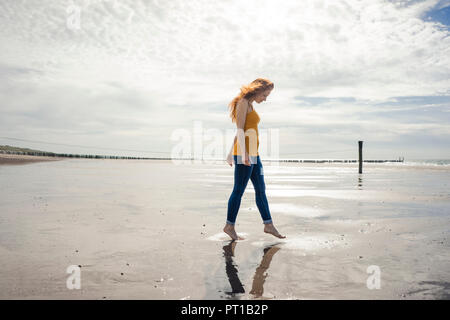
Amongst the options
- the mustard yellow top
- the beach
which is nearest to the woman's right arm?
the mustard yellow top

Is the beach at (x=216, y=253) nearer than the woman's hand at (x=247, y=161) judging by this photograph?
Yes

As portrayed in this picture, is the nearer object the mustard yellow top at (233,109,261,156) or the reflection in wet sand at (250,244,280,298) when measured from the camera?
the reflection in wet sand at (250,244,280,298)

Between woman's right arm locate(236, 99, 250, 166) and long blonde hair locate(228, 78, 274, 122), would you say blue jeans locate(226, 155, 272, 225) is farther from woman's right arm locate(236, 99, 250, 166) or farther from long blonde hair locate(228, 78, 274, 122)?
long blonde hair locate(228, 78, 274, 122)

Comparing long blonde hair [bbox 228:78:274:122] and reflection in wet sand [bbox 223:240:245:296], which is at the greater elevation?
long blonde hair [bbox 228:78:274:122]

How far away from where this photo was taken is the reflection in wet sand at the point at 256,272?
3436 millimetres

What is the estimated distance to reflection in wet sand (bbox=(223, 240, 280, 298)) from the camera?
11.3 ft

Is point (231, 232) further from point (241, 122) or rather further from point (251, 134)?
point (241, 122)

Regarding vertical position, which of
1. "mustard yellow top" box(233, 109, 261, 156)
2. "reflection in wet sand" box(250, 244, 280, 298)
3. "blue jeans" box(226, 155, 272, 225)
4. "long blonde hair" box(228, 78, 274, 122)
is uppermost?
"long blonde hair" box(228, 78, 274, 122)

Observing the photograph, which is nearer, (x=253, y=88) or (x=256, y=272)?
(x=256, y=272)

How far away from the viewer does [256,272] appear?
3.99m

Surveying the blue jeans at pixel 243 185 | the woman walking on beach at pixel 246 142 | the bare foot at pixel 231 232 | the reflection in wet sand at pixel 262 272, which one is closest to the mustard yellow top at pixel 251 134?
the woman walking on beach at pixel 246 142

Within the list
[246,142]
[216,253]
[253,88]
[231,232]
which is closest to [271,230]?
[231,232]

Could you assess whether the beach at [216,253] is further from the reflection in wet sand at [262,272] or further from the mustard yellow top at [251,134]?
the mustard yellow top at [251,134]
